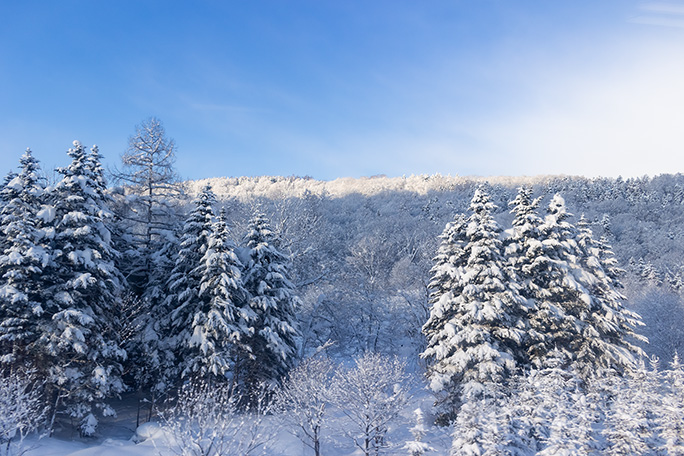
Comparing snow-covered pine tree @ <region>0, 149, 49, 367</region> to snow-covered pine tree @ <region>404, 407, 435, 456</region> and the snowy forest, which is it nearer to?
the snowy forest

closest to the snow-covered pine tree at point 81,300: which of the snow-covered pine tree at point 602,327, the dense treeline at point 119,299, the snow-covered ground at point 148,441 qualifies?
the dense treeline at point 119,299

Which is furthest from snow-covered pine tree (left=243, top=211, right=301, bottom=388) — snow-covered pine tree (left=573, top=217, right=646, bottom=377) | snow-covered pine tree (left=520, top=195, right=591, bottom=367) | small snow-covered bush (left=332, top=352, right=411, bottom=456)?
snow-covered pine tree (left=573, top=217, right=646, bottom=377)

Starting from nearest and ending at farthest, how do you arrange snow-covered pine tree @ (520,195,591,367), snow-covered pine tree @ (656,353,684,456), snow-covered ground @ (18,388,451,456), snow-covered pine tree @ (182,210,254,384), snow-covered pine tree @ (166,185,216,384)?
snow-covered pine tree @ (656,353,684,456), snow-covered ground @ (18,388,451,456), snow-covered pine tree @ (182,210,254,384), snow-covered pine tree @ (166,185,216,384), snow-covered pine tree @ (520,195,591,367)

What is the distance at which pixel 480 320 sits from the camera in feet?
72.7

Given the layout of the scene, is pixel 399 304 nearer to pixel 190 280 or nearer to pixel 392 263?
pixel 392 263

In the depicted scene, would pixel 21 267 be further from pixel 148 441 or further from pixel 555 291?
pixel 555 291

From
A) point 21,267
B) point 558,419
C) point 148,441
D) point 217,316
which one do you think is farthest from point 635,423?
point 21,267

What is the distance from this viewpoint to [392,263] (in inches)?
2335

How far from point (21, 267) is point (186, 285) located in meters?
7.88

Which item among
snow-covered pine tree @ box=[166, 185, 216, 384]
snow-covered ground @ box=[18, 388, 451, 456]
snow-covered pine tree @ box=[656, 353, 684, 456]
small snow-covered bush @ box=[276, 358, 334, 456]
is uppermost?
snow-covered pine tree @ box=[166, 185, 216, 384]

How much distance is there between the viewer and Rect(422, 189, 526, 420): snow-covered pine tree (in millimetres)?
21688

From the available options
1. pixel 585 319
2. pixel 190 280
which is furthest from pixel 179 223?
pixel 585 319

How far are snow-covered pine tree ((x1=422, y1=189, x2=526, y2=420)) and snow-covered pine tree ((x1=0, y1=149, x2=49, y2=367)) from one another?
784 inches

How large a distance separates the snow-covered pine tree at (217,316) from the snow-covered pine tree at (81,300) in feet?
12.1
